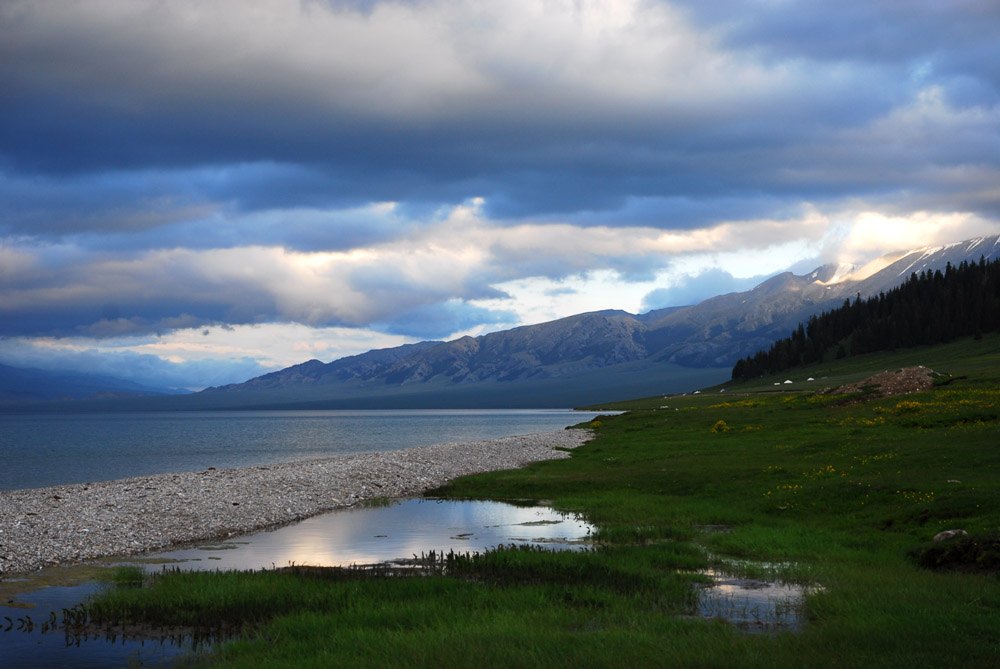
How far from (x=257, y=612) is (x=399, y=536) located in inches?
512

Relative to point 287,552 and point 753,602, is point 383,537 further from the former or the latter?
point 753,602

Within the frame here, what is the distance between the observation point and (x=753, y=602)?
734 inches

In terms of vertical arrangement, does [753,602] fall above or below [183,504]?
below

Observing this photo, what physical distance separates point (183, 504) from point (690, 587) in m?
27.8

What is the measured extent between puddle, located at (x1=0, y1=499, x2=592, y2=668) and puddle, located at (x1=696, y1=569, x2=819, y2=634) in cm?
735

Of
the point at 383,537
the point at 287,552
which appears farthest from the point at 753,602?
the point at 287,552

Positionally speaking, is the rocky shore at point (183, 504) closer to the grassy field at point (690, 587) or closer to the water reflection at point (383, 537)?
the water reflection at point (383, 537)

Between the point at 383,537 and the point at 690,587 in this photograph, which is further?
the point at 383,537

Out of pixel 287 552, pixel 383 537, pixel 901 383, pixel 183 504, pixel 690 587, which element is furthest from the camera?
pixel 901 383

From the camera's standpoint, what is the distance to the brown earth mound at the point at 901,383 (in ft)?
242

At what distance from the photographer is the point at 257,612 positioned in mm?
18531

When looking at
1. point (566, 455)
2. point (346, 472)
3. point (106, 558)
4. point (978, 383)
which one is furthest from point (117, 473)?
point (978, 383)

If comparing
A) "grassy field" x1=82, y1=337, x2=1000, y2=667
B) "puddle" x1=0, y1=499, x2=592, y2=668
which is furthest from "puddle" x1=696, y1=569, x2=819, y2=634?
"puddle" x1=0, y1=499, x2=592, y2=668

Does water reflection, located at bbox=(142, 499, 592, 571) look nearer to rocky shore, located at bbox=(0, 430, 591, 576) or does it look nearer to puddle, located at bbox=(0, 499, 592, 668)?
puddle, located at bbox=(0, 499, 592, 668)
